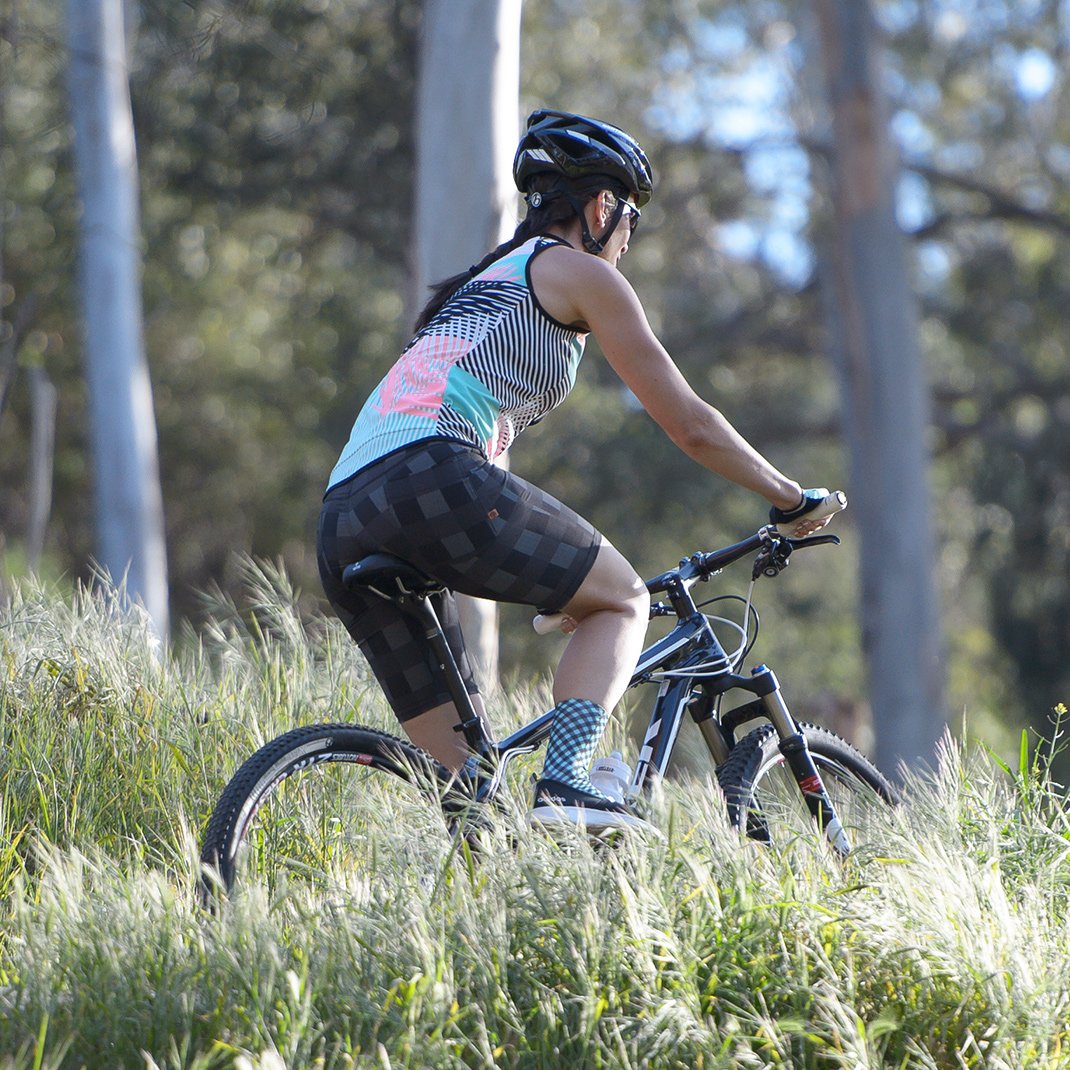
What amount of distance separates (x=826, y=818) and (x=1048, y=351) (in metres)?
16.8

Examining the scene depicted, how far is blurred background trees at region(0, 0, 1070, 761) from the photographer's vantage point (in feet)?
49.9

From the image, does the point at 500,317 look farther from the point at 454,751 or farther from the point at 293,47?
the point at 293,47

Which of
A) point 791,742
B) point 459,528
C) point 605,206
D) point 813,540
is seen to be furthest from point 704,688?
point 605,206

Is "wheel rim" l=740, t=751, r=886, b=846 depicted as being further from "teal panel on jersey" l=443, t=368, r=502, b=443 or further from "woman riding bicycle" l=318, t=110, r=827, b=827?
"teal panel on jersey" l=443, t=368, r=502, b=443

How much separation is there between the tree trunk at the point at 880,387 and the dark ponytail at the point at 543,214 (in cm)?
1036

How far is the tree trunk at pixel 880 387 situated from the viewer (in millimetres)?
13398

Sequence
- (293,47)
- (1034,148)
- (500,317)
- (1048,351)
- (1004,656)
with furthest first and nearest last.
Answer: (1034,148)
(1048,351)
(1004,656)
(293,47)
(500,317)

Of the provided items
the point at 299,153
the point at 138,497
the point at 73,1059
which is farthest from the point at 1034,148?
the point at 73,1059

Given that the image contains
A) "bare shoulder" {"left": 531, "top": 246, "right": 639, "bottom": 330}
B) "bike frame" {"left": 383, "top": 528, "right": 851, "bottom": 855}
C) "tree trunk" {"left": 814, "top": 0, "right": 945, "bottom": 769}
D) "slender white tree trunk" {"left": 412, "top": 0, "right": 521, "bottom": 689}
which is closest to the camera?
"bare shoulder" {"left": 531, "top": 246, "right": 639, "bottom": 330}

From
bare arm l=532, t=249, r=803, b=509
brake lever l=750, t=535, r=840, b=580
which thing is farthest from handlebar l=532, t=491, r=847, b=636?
bare arm l=532, t=249, r=803, b=509

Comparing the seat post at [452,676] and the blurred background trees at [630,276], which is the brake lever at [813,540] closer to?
the seat post at [452,676]

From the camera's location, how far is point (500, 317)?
337 centimetres

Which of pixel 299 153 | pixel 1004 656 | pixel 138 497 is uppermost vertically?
pixel 299 153

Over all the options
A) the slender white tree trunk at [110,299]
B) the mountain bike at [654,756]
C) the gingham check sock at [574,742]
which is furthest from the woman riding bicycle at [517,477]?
the slender white tree trunk at [110,299]
